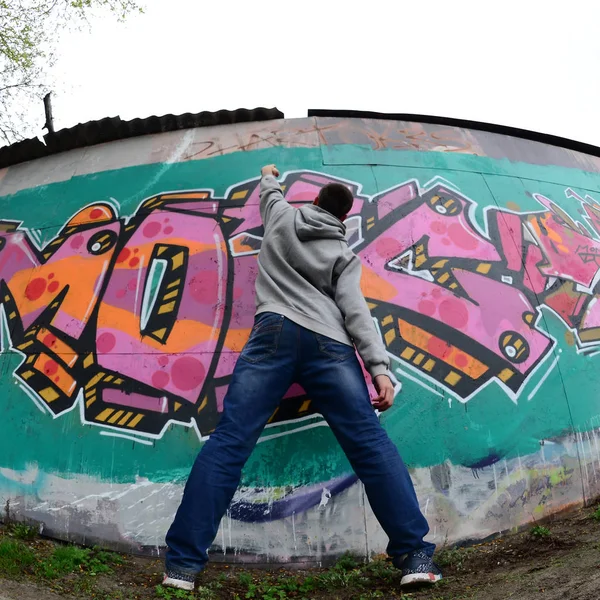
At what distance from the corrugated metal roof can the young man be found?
5.65ft

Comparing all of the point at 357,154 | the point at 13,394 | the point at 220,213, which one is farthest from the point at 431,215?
the point at 13,394

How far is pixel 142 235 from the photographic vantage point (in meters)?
5.20

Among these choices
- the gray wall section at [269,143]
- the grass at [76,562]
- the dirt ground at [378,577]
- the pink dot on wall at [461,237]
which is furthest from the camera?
the gray wall section at [269,143]

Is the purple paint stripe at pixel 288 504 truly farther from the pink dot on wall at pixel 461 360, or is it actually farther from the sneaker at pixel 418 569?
the pink dot on wall at pixel 461 360

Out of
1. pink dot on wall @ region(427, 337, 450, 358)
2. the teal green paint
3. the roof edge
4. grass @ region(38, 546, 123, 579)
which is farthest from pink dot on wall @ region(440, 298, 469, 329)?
grass @ region(38, 546, 123, 579)

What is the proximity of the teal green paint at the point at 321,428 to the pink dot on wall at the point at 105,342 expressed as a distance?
0.46 metres

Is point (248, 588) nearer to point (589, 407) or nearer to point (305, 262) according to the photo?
point (305, 262)

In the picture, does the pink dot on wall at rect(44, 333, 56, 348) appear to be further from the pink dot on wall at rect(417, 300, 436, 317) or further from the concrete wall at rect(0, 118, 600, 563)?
the pink dot on wall at rect(417, 300, 436, 317)

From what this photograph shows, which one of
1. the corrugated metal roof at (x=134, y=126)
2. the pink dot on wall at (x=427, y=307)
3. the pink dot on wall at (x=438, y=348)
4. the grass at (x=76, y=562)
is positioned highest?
the corrugated metal roof at (x=134, y=126)

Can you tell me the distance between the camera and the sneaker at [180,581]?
11.7 feet

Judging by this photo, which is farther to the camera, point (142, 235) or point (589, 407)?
point (142, 235)

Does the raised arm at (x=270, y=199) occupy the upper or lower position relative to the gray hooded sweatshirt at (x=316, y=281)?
upper

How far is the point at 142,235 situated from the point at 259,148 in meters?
1.18

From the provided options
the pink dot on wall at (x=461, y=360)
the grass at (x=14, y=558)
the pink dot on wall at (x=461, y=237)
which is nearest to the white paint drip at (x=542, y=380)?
the pink dot on wall at (x=461, y=360)
